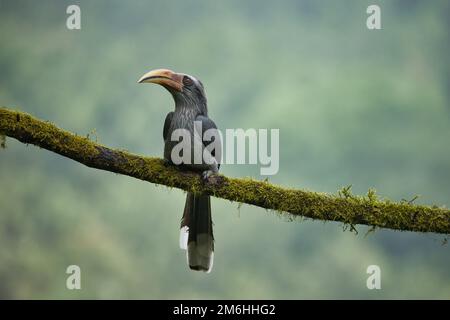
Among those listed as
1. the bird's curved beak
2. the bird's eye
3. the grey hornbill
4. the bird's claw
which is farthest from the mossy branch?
the bird's eye

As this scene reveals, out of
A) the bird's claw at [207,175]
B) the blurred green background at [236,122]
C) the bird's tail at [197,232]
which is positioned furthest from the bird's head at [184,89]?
the blurred green background at [236,122]

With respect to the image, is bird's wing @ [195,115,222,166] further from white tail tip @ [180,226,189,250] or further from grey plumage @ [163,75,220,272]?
white tail tip @ [180,226,189,250]

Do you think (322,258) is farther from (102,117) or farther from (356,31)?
(356,31)

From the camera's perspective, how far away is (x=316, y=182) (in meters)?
62.9

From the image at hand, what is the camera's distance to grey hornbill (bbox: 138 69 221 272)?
7250 millimetres

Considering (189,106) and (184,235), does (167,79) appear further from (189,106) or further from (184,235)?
(184,235)

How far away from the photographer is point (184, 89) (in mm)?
7562

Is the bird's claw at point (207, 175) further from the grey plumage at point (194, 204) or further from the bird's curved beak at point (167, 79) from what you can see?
the bird's curved beak at point (167, 79)

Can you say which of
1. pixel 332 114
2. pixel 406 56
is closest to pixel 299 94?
pixel 332 114

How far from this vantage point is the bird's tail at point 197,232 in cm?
723

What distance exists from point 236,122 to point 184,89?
233 ft

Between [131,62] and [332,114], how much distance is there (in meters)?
36.5

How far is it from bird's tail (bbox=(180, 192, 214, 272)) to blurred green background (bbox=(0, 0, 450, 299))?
24680 millimetres

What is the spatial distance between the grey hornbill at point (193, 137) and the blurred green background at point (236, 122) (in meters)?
24.7
